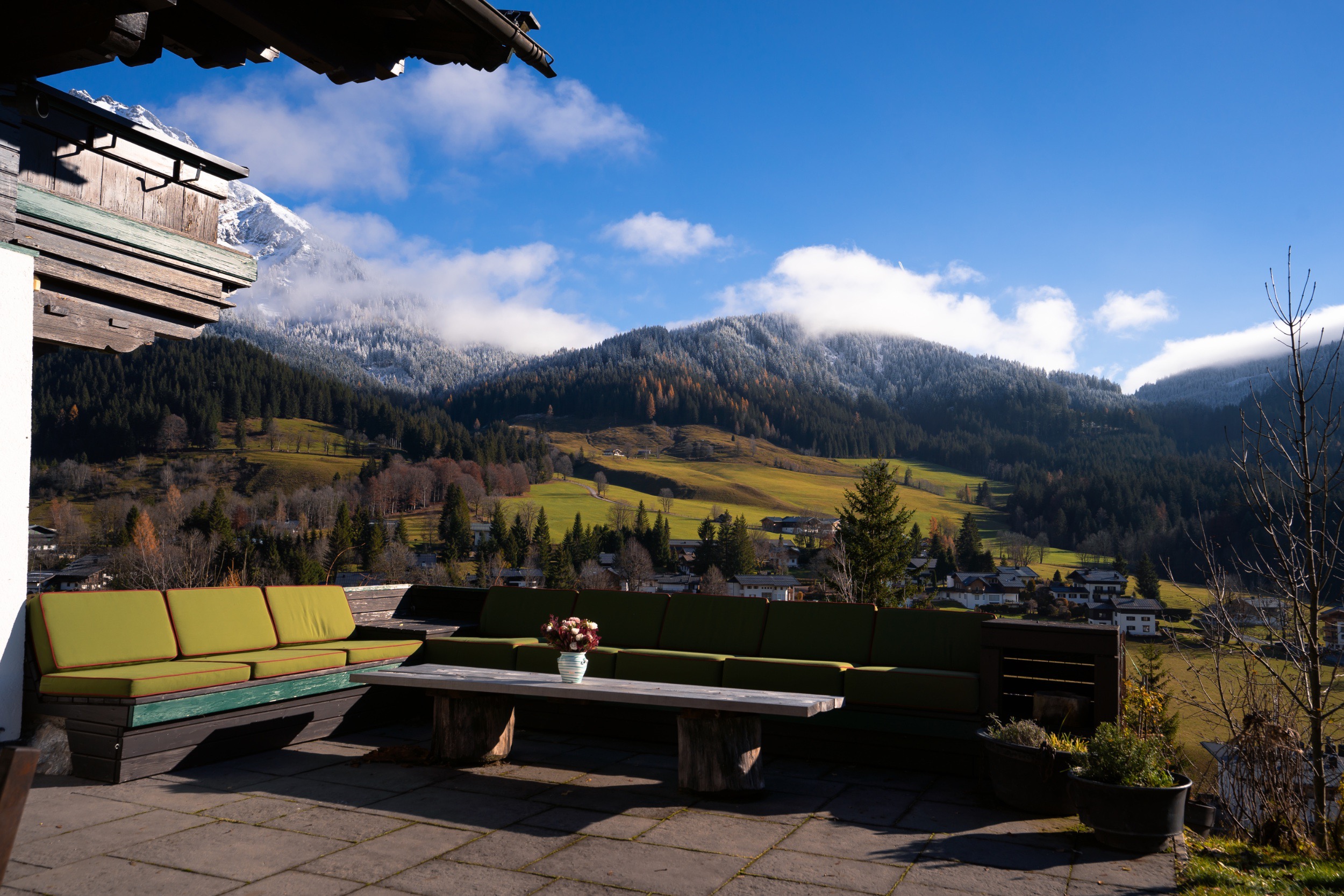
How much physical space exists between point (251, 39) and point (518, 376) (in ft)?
521

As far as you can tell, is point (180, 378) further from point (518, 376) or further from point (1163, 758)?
point (1163, 758)

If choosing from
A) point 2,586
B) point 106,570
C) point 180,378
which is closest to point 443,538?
point 106,570

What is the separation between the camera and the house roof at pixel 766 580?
67.0 meters

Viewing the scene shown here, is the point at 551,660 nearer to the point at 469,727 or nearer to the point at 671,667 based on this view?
the point at 671,667

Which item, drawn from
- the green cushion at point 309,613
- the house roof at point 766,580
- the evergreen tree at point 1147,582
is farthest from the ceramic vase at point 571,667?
the evergreen tree at point 1147,582

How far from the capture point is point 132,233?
5484mm

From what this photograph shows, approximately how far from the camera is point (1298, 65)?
7055mm

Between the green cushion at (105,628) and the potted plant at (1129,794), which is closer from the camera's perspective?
the potted plant at (1129,794)

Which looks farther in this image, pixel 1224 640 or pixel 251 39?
pixel 1224 640

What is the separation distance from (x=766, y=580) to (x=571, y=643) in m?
64.6

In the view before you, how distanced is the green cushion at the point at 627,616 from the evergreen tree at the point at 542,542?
206 feet

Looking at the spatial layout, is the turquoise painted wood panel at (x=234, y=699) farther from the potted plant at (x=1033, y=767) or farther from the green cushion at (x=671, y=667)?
the potted plant at (x=1033, y=767)

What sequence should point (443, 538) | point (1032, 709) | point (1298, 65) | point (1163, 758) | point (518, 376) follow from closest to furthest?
1. point (1163, 758)
2. point (1032, 709)
3. point (1298, 65)
4. point (443, 538)
5. point (518, 376)

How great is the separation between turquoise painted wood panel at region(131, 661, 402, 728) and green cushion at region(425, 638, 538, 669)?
0.73 meters
